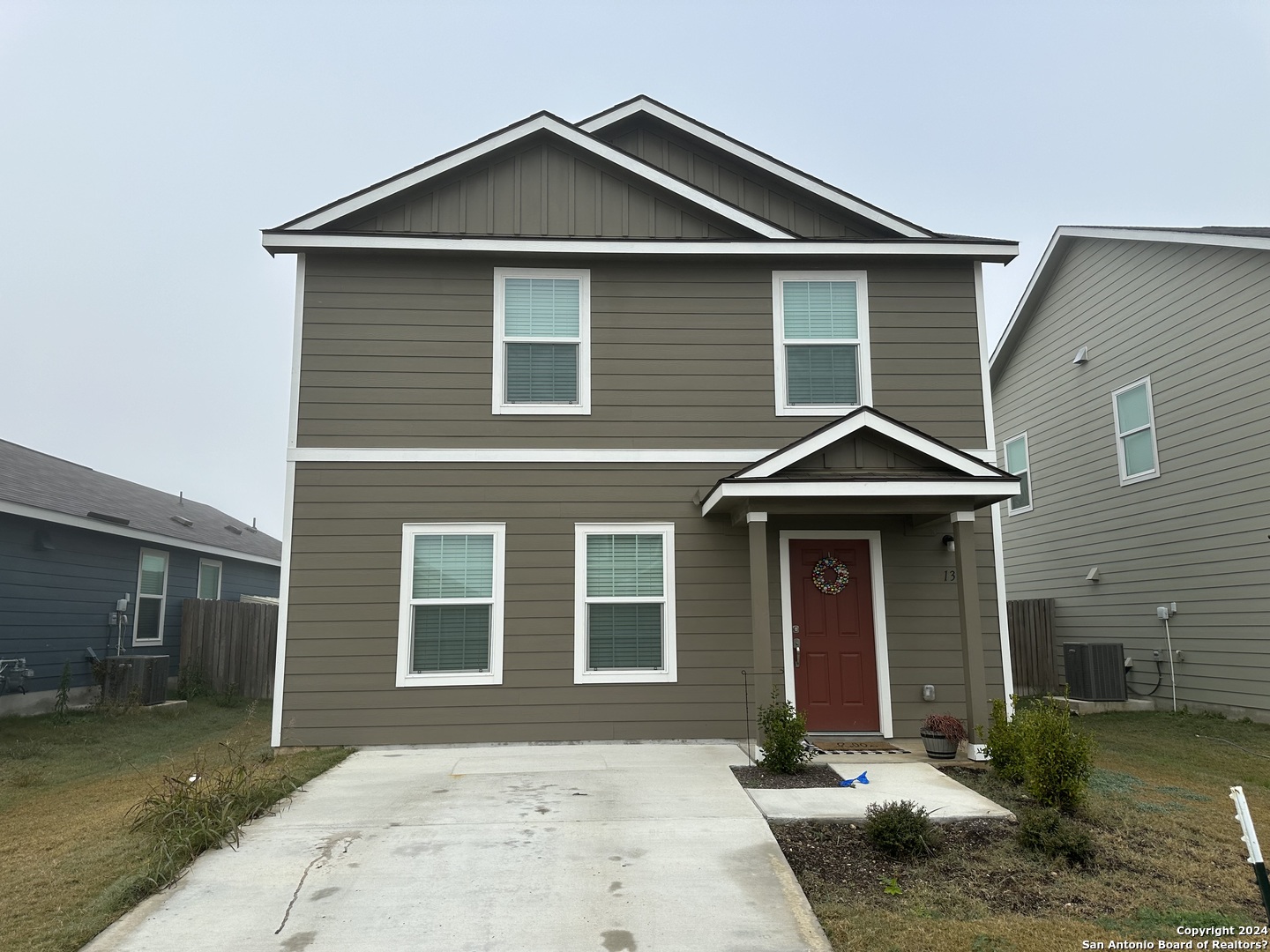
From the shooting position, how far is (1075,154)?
90.9 ft

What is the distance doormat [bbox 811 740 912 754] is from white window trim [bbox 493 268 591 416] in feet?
13.4

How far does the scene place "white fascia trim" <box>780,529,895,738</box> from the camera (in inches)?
337

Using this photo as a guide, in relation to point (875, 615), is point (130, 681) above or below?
below

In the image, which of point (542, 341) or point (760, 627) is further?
point (542, 341)

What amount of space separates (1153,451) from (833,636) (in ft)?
20.6

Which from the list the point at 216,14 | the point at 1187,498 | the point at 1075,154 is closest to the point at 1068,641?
the point at 1187,498

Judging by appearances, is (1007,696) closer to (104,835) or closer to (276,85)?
(104,835)

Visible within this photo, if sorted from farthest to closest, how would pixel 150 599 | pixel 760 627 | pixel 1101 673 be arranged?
pixel 150 599
pixel 1101 673
pixel 760 627

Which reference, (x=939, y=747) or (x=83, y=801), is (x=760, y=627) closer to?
(x=939, y=747)

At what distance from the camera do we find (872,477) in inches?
299

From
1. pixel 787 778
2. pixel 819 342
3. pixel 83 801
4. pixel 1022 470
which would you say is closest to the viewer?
pixel 787 778

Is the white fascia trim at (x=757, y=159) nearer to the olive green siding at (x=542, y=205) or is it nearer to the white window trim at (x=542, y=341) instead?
the olive green siding at (x=542, y=205)

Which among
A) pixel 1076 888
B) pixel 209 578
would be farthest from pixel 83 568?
pixel 1076 888

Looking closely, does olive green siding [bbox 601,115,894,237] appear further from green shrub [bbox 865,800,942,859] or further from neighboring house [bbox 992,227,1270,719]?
green shrub [bbox 865,800,942,859]
